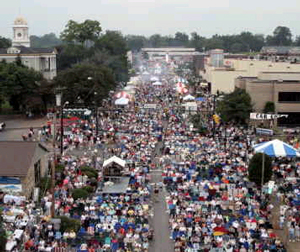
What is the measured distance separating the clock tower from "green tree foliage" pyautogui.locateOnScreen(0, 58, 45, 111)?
1984 inches

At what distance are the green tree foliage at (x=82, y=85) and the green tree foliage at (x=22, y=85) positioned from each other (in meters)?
2.20

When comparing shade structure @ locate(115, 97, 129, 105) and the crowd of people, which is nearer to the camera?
the crowd of people

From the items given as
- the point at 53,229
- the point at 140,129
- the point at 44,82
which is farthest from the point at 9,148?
the point at 44,82

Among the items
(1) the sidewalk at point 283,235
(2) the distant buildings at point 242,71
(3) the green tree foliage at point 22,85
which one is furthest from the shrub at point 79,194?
(2) the distant buildings at point 242,71

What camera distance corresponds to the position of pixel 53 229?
20656 millimetres

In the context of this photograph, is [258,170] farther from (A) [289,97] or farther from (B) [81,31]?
(B) [81,31]

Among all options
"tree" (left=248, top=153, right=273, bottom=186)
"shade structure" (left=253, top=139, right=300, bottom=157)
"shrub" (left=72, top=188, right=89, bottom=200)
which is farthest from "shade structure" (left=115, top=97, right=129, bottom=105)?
"shrub" (left=72, top=188, right=89, bottom=200)

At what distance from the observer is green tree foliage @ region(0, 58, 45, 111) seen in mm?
55031

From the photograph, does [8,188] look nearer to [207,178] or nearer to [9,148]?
[9,148]

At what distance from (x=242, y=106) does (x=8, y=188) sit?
27357mm

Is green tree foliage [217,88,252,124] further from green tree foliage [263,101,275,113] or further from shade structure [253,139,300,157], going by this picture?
shade structure [253,139,300,157]

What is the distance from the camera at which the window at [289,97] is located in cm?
5159

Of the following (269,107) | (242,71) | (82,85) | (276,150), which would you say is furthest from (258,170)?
(242,71)

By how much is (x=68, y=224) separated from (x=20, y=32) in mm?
91933
